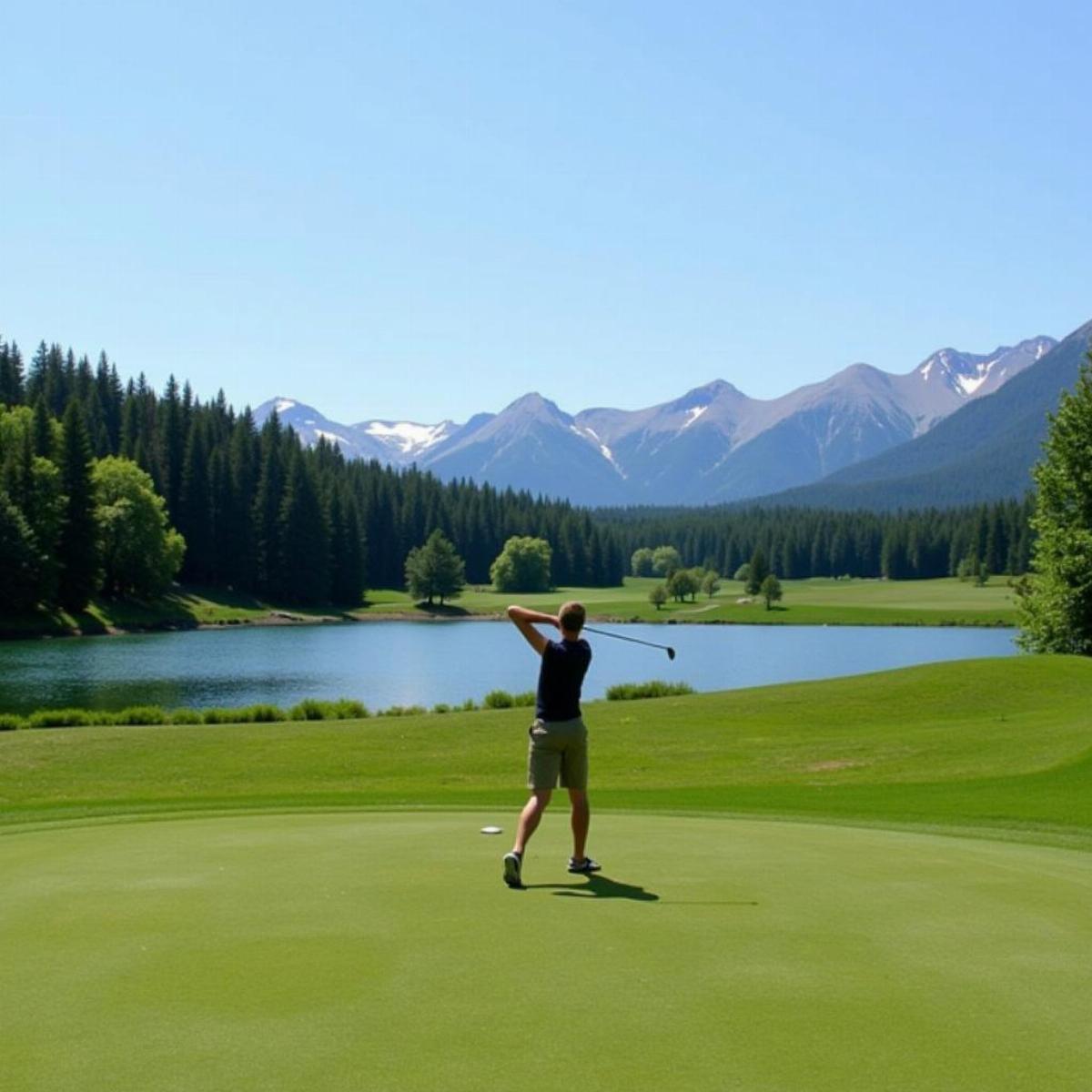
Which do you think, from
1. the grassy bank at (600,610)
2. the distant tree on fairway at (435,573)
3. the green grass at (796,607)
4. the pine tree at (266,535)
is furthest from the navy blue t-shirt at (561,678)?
the distant tree on fairway at (435,573)

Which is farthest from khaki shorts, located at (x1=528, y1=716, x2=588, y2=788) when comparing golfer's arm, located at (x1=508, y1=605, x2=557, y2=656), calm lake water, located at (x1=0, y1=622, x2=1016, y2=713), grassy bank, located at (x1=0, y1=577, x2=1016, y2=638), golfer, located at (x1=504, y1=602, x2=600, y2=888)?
grassy bank, located at (x1=0, y1=577, x2=1016, y2=638)

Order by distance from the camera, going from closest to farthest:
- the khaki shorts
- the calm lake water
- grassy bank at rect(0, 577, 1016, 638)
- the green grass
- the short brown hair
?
1. the short brown hair
2. the khaki shorts
3. the calm lake water
4. grassy bank at rect(0, 577, 1016, 638)
5. the green grass

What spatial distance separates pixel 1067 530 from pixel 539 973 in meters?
44.9

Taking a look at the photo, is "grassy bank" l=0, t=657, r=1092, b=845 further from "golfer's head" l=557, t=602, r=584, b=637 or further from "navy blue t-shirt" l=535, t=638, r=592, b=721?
"golfer's head" l=557, t=602, r=584, b=637

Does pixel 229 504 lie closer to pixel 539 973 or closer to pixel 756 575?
pixel 756 575

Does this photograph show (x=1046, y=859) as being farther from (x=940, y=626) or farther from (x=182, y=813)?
(x=940, y=626)

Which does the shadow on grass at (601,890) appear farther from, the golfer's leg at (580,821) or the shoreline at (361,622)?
the shoreline at (361,622)

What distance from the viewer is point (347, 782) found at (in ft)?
85.4

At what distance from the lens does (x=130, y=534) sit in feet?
326

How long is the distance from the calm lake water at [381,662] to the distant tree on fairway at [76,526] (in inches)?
256

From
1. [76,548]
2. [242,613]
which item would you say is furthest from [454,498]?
[76,548]

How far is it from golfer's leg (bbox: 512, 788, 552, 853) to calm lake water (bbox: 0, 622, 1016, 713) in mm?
38519

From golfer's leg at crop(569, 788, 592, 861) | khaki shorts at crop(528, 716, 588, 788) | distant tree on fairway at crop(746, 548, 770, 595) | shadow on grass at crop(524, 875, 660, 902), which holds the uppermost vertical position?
distant tree on fairway at crop(746, 548, 770, 595)

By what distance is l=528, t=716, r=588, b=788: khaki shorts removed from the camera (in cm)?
1084
